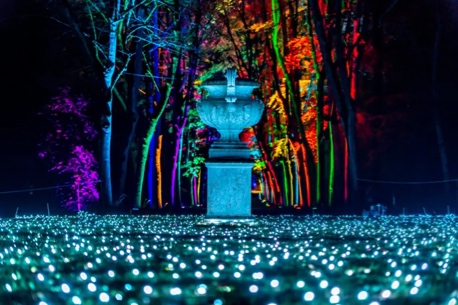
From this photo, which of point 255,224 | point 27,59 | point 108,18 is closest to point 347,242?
point 255,224

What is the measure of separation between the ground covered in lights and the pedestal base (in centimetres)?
535

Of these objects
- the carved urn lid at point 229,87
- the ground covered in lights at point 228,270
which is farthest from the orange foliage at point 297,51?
the ground covered in lights at point 228,270

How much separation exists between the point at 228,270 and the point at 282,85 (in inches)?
1052

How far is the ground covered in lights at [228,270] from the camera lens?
16.0 ft

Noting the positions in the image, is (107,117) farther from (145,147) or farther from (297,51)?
(297,51)

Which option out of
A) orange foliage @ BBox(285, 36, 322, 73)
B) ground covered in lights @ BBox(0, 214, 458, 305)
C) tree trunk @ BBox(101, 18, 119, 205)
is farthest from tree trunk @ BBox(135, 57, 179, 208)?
ground covered in lights @ BBox(0, 214, 458, 305)

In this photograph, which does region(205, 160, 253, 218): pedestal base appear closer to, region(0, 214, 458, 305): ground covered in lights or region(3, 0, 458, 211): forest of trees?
region(0, 214, 458, 305): ground covered in lights

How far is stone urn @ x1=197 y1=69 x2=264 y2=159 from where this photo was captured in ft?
52.5

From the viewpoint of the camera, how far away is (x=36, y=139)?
40375 mm

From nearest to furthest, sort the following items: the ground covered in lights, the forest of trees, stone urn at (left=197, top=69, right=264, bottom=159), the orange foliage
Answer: the ground covered in lights → stone urn at (left=197, top=69, right=264, bottom=159) → the forest of trees → the orange foliage

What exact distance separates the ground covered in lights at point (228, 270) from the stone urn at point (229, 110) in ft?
18.7

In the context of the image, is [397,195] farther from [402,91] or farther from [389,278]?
[389,278]

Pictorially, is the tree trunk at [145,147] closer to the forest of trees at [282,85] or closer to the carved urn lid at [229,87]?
→ the forest of trees at [282,85]

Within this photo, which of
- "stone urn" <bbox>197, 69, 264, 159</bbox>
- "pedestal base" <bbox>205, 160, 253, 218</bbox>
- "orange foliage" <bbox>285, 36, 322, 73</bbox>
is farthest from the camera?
"orange foliage" <bbox>285, 36, 322, 73</bbox>
